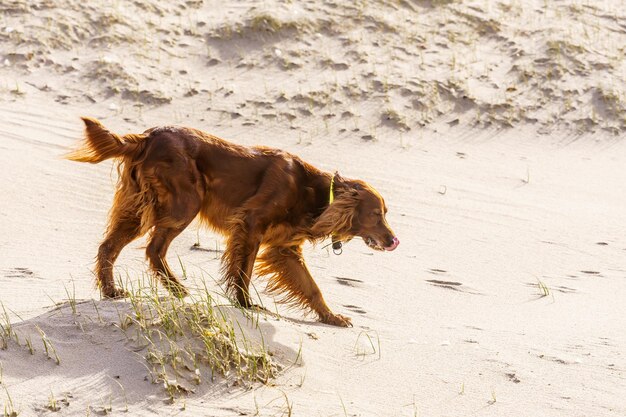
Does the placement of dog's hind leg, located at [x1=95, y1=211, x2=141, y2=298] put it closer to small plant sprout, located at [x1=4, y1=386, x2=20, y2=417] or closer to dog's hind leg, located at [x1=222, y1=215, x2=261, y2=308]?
dog's hind leg, located at [x1=222, y1=215, x2=261, y2=308]

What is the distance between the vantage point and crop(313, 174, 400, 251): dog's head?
5531 millimetres

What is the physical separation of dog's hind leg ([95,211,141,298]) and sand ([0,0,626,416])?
28cm

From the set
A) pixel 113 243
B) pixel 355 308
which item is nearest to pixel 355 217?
pixel 355 308

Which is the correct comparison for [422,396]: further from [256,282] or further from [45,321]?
[256,282]

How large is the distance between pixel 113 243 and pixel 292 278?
3.57ft

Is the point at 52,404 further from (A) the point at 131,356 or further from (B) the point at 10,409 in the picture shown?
(A) the point at 131,356

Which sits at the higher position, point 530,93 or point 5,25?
point 5,25

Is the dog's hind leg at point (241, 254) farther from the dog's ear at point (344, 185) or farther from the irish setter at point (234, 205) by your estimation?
the dog's ear at point (344, 185)

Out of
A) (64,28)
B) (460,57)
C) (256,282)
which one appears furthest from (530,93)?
(256,282)

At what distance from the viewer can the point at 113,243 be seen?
5.29 meters

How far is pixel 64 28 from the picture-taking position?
11273 mm

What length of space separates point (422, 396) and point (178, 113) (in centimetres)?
689

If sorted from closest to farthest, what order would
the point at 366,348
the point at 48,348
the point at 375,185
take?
1. the point at 48,348
2. the point at 366,348
3. the point at 375,185

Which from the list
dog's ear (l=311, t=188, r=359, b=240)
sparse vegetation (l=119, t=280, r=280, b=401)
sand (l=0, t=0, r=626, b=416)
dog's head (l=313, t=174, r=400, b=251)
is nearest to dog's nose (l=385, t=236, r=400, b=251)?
dog's head (l=313, t=174, r=400, b=251)
